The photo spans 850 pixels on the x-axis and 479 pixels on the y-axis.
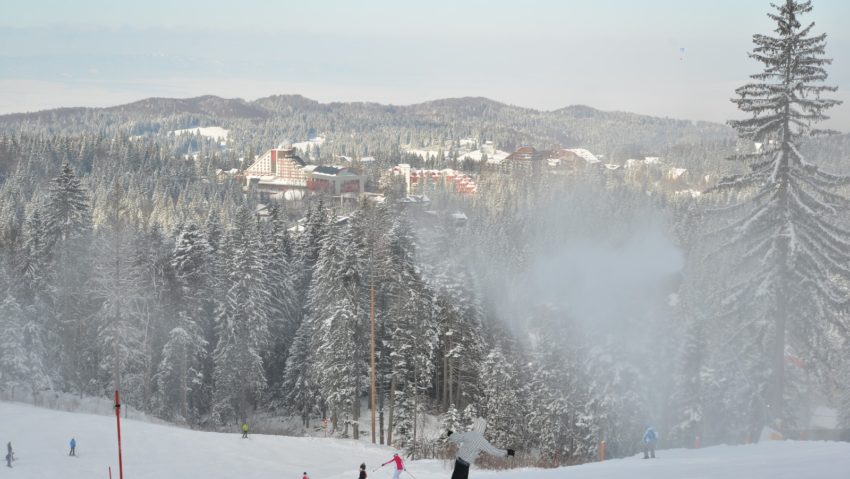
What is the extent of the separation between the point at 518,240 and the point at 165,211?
58.0 m

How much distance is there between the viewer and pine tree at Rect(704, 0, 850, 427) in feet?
78.7

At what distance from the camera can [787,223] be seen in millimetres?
24281

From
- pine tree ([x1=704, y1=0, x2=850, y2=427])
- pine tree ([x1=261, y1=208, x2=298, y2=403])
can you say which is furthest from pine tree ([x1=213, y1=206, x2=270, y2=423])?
pine tree ([x1=704, y1=0, x2=850, y2=427])

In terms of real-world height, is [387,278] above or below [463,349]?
above

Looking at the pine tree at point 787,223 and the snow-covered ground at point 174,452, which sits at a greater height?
the pine tree at point 787,223

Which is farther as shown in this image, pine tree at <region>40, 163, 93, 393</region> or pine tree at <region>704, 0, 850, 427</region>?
pine tree at <region>40, 163, 93, 393</region>

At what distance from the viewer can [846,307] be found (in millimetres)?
23828

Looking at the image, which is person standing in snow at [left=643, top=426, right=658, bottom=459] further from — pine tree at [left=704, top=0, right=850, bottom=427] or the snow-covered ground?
pine tree at [left=704, top=0, right=850, bottom=427]

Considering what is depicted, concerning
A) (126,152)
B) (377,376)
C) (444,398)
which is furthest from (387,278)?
(126,152)

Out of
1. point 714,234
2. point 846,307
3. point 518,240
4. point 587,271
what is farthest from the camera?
point 518,240

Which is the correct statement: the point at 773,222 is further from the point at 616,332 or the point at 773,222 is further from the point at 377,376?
the point at 377,376

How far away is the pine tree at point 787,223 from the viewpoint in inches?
944

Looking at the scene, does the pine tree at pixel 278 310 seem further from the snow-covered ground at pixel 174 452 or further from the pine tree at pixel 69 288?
the snow-covered ground at pixel 174 452

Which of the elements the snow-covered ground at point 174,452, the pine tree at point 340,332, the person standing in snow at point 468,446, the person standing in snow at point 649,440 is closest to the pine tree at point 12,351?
the snow-covered ground at point 174,452
